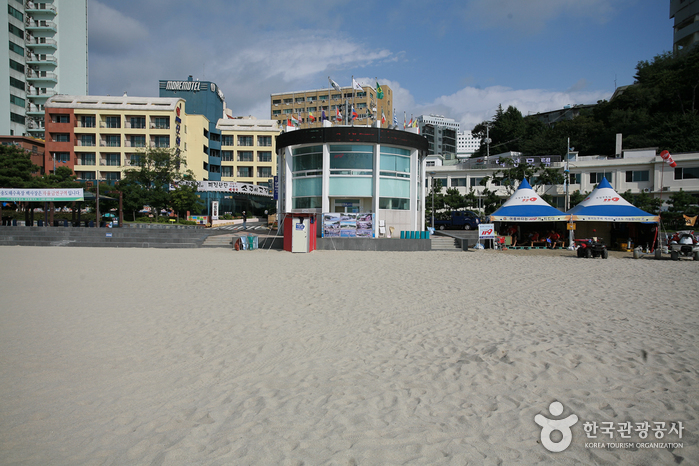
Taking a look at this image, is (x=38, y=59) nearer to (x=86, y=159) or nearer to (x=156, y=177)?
(x=86, y=159)

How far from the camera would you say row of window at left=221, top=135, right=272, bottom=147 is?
219 ft

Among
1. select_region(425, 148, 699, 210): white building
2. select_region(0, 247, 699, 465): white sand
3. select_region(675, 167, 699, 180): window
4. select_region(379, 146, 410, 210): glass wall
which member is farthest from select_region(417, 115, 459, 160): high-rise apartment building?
select_region(0, 247, 699, 465): white sand

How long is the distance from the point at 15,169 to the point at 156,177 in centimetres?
1207

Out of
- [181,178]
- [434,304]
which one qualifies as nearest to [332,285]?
[434,304]

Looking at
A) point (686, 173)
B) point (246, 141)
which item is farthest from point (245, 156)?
point (686, 173)

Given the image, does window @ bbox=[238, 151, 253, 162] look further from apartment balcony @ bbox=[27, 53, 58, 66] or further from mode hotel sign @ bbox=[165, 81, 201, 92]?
apartment balcony @ bbox=[27, 53, 58, 66]

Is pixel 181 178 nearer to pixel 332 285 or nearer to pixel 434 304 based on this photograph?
pixel 332 285

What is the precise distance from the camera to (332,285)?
451 inches

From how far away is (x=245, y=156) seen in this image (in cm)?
6756

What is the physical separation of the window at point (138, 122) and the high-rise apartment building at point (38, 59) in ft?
72.5

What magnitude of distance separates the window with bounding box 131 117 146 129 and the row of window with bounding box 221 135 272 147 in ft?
43.6

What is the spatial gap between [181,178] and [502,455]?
47.5 m

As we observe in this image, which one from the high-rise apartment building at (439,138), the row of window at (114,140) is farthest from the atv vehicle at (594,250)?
the high-rise apartment building at (439,138)

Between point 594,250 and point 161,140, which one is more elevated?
point 161,140
